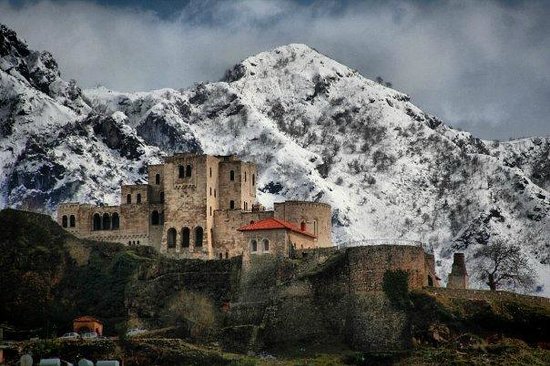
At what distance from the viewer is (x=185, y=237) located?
130625 mm

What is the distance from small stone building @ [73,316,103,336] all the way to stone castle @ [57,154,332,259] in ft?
62.3

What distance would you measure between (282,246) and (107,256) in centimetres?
2197

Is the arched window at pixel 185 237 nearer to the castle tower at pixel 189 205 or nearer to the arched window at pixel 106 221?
the castle tower at pixel 189 205

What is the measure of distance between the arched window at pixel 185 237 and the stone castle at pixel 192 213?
11 cm

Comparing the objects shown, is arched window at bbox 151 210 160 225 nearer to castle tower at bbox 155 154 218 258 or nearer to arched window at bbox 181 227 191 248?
castle tower at bbox 155 154 218 258

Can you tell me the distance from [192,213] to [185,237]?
105 inches

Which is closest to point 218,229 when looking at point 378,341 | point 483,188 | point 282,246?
point 282,246

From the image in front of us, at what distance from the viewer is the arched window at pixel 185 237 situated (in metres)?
130

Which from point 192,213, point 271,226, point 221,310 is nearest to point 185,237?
point 192,213

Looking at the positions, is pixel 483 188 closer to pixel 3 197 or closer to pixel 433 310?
pixel 3 197

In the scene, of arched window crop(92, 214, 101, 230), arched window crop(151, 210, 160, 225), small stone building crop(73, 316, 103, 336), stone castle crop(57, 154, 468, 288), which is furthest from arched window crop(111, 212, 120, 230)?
small stone building crop(73, 316, 103, 336)

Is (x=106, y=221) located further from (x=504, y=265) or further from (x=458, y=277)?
(x=504, y=265)

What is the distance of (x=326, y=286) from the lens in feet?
347

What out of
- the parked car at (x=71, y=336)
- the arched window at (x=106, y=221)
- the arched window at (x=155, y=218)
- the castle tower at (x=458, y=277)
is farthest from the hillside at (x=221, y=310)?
the castle tower at (x=458, y=277)
